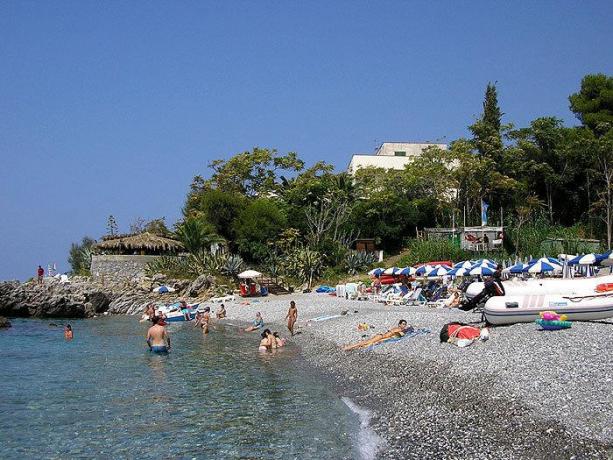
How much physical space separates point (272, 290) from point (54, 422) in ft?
94.9

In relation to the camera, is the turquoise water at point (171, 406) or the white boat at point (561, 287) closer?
the turquoise water at point (171, 406)

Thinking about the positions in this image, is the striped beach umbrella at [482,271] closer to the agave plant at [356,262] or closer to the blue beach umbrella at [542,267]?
the blue beach umbrella at [542,267]

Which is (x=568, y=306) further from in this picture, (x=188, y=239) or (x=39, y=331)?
(x=188, y=239)

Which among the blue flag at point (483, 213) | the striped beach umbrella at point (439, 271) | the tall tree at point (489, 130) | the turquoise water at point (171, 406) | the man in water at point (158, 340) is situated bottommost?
the turquoise water at point (171, 406)

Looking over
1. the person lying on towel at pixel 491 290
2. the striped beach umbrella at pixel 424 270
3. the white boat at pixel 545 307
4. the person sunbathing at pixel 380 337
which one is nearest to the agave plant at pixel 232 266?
the striped beach umbrella at pixel 424 270

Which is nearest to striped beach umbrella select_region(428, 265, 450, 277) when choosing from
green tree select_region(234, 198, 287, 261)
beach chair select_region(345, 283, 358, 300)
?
beach chair select_region(345, 283, 358, 300)

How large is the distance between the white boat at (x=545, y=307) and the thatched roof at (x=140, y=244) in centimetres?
3665

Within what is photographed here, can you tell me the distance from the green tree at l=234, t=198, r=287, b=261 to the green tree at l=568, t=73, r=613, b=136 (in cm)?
2677

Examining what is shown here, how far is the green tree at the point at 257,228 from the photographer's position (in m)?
47.6

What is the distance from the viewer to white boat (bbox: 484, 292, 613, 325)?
628 inches

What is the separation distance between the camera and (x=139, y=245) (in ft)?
162

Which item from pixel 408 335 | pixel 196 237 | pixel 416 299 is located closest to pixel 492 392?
pixel 408 335

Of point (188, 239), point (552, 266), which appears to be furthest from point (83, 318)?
point (552, 266)

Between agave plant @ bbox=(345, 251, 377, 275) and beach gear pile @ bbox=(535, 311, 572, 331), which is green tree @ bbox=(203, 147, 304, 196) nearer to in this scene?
agave plant @ bbox=(345, 251, 377, 275)
